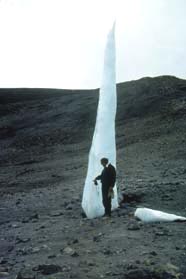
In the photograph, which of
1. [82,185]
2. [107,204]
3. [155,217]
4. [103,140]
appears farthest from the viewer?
[82,185]

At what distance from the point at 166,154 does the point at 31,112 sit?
18.2m

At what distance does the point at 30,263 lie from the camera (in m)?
7.11

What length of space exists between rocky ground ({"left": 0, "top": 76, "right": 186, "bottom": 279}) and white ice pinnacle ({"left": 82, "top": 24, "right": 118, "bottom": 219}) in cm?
34

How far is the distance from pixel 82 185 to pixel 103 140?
580 cm

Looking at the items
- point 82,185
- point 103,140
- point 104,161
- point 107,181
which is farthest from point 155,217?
point 82,185

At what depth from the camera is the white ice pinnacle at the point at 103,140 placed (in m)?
10.6

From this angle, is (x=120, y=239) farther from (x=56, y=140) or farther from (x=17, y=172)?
(x=56, y=140)

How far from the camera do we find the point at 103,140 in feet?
36.4

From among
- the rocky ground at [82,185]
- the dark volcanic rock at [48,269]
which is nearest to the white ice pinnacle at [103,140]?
the rocky ground at [82,185]

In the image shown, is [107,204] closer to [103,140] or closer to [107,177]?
[107,177]

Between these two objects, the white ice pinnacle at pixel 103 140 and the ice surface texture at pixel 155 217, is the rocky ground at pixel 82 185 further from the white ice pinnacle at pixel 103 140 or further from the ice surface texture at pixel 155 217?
the white ice pinnacle at pixel 103 140

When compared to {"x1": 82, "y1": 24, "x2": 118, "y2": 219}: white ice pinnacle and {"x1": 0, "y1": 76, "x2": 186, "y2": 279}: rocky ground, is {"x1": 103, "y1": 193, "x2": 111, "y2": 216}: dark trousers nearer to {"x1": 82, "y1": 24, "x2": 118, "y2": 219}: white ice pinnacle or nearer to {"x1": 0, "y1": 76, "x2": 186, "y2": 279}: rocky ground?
{"x1": 0, "y1": 76, "x2": 186, "y2": 279}: rocky ground

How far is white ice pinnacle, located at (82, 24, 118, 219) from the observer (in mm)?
10616

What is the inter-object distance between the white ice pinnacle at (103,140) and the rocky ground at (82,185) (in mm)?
338
